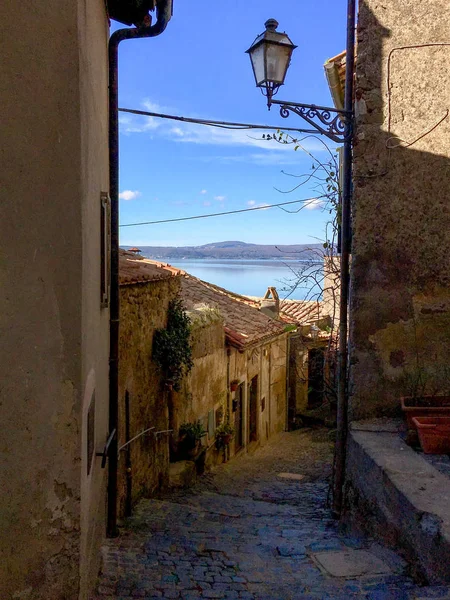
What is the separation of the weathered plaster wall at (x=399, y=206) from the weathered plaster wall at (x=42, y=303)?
13.1 ft

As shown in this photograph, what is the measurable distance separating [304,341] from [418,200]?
1260cm

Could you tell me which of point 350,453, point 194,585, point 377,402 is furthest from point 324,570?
point 377,402

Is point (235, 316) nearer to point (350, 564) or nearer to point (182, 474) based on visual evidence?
point (182, 474)

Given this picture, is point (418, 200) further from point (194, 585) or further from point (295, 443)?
point (295, 443)

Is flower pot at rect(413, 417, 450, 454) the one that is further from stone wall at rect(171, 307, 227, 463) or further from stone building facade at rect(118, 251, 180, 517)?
stone wall at rect(171, 307, 227, 463)

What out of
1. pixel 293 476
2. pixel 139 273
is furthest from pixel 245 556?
pixel 293 476

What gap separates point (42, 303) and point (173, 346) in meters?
5.16

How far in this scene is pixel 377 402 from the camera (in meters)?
6.27

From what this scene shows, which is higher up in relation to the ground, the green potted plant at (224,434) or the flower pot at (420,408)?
the flower pot at (420,408)

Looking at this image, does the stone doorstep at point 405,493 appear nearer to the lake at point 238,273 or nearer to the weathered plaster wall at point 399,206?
the weathered plaster wall at point 399,206

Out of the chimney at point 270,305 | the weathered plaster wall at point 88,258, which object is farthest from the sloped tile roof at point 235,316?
the weathered plaster wall at point 88,258

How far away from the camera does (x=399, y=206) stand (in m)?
6.18

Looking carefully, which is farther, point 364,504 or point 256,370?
point 256,370

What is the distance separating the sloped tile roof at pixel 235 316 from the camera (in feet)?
42.0
